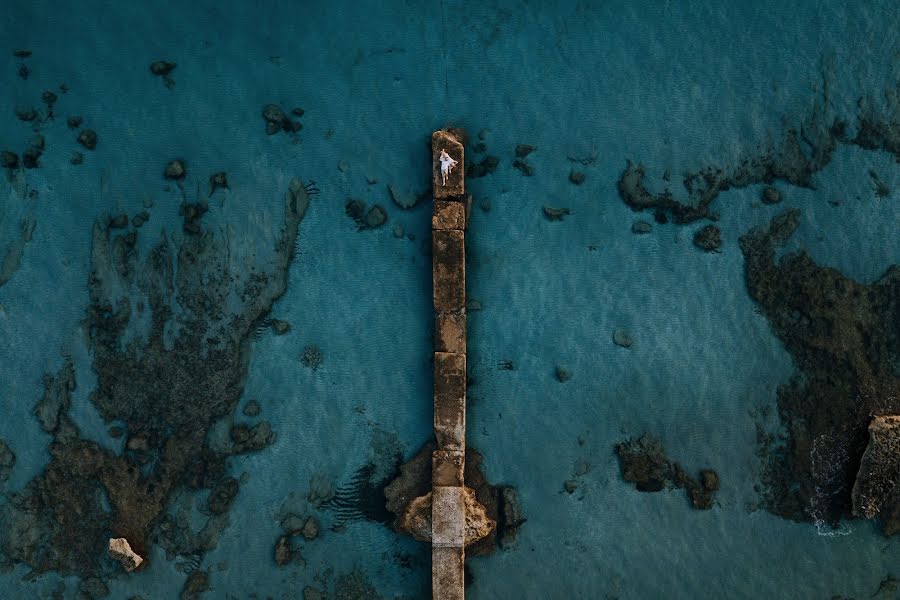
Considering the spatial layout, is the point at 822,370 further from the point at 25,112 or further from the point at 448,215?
the point at 25,112

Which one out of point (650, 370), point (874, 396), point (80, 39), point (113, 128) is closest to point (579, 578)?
point (650, 370)

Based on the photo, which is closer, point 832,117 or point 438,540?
point 438,540

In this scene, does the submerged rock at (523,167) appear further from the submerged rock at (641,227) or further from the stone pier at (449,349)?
the submerged rock at (641,227)

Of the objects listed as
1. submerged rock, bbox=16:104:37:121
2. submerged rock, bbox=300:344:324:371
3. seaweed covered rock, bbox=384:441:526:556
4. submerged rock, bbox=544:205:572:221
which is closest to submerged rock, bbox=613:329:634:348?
submerged rock, bbox=544:205:572:221

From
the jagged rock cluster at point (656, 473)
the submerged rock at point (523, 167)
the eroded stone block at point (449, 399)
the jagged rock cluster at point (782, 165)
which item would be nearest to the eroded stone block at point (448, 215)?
the submerged rock at point (523, 167)

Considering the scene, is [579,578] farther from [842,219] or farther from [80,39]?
[80,39]
